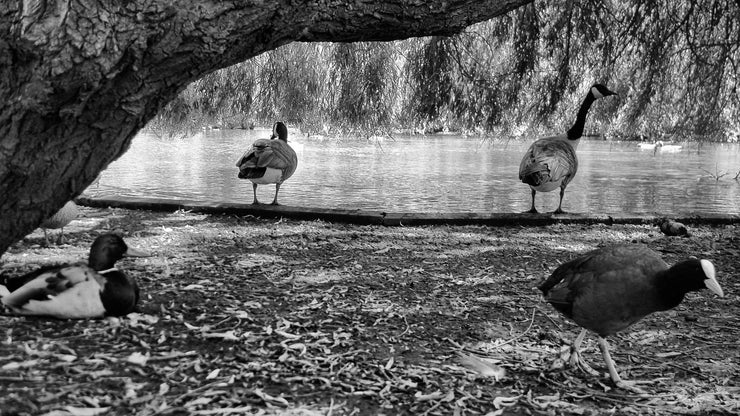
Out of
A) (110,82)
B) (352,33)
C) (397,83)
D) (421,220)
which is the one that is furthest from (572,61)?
(110,82)

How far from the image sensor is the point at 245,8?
9.37ft

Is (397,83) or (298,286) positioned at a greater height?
(397,83)

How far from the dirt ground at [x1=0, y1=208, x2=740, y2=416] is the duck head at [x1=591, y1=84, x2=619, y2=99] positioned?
8.88 ft

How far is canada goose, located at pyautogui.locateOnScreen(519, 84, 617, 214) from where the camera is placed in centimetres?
716

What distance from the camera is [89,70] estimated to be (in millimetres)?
2578

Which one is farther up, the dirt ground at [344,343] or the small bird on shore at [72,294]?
the small bird on shore at [72,294]

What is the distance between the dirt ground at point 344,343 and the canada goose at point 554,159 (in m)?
2.21

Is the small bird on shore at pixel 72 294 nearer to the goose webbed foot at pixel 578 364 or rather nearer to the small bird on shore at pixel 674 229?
the goose webbed foot at pixel 578 364

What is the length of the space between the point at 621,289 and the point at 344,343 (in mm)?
1274

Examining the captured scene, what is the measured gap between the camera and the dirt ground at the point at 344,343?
2453 millimetres

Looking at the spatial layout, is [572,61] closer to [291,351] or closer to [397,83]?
[397,83]

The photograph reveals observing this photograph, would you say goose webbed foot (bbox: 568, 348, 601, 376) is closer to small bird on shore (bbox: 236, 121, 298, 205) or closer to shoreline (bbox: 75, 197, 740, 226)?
shoreline (bbox: 75, 197, 740, 226)

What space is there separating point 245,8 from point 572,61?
18.0 ft

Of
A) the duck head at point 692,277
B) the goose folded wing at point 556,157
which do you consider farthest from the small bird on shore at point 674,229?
the duck head at point 692,277
